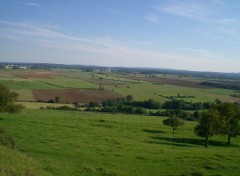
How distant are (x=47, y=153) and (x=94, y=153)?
5547mm

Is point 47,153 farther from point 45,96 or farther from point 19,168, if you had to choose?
point 45,96

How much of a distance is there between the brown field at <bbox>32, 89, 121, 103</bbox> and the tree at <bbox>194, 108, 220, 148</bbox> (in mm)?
59181

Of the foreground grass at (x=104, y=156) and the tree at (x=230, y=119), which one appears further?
the tree at (x=230, y=119)

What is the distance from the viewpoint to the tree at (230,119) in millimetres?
62256

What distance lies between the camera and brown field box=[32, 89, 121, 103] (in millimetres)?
114688

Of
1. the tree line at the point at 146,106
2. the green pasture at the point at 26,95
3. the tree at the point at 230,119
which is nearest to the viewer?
the tree at the point at 230,119

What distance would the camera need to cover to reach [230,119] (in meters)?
64.9

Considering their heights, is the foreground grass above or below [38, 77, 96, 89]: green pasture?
below

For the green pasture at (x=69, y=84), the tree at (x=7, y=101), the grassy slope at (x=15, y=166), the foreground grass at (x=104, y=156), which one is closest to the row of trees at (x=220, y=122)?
the foreground grass at (x=104, y=156)

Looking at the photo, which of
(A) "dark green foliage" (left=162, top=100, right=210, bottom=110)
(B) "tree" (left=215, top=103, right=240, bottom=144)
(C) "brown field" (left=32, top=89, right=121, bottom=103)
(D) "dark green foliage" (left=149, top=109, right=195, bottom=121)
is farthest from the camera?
(A) "dark green foliage" (left=162, top=100, right=210, bottom=110)

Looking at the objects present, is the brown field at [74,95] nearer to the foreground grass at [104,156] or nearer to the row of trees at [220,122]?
the foreground grass at [104,156]

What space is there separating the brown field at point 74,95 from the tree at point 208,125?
194ft

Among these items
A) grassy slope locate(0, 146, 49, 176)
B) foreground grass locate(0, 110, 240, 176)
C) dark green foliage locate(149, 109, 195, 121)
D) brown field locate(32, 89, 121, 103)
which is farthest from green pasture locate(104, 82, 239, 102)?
grassy slope locate(0, 146, 49, 176)

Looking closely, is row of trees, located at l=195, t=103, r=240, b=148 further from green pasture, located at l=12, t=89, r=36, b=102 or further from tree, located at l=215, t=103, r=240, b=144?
green pasture, located at l=12, t=89, r=36, b=102
